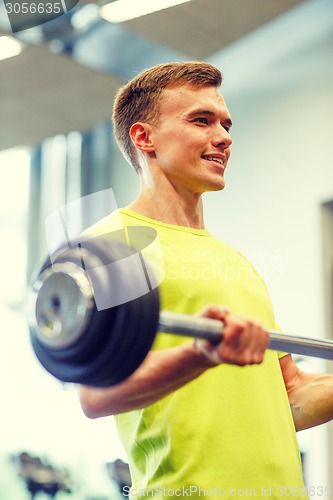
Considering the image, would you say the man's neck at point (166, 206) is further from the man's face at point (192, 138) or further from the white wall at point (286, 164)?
the white wall at point (286, 164)

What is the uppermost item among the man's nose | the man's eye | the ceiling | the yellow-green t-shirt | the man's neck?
the ceiling

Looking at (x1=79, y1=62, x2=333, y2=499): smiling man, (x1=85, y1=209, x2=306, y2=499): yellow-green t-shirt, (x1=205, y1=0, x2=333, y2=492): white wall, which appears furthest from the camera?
(x1=205, y1=0, x2=333, y2=492): white wall

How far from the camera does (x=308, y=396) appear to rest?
4.49 feet

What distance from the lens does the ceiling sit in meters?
3.63

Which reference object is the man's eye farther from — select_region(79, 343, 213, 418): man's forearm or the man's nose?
select_region(79, 343, 213, 418): man's forearm

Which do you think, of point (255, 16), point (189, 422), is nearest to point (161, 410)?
point (189, 422)

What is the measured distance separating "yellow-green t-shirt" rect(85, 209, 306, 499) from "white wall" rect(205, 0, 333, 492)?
7.05ft

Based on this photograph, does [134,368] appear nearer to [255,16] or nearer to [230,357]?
[230,357]

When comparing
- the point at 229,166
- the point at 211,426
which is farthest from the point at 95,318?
the point at 229,166

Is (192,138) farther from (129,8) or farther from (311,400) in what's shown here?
(129,8)

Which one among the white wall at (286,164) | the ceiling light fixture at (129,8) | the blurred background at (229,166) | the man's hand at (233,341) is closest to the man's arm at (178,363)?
the man's hand at (233,341)

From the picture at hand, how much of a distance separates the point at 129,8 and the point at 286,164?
1.00m

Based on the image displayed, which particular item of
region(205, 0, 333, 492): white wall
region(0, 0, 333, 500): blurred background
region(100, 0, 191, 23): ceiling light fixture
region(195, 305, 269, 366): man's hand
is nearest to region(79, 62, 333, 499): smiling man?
region(195, 305, 269, 366): man's hand

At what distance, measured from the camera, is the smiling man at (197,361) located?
1.00 m
